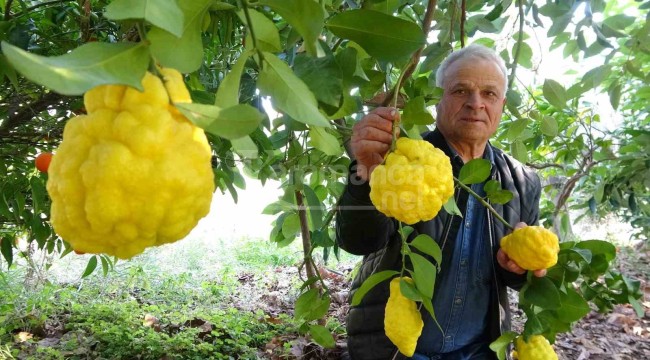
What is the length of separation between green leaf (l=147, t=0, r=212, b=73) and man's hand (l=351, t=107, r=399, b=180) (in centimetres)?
39

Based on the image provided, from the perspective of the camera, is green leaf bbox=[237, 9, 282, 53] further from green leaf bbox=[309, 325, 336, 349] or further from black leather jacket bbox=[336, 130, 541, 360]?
green leaf bbox=[309, 325, 336, 349]

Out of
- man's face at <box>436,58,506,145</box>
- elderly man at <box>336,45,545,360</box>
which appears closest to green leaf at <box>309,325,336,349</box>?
elderly man at <box>336,45,545,360</box>

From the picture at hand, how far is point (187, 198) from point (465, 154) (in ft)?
5.11

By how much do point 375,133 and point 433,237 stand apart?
3.12 feet

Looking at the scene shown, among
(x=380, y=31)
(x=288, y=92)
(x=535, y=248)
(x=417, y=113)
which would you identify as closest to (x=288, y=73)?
(x=288, y=92)

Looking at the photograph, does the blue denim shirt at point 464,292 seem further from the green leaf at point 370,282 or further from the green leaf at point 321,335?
the green leaf at point 370,282

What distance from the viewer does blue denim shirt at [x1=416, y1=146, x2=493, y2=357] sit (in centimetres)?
170

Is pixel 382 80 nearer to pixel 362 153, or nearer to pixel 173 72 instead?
pixel 362 153

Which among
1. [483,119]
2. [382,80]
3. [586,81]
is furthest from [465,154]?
[382,80]

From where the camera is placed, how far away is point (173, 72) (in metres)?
0.48

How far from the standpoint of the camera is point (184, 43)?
1.55 ft

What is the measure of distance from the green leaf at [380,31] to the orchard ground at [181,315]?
4.67ft

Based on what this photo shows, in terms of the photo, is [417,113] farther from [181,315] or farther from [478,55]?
[181,315]

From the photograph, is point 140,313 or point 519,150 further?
point 140,313
